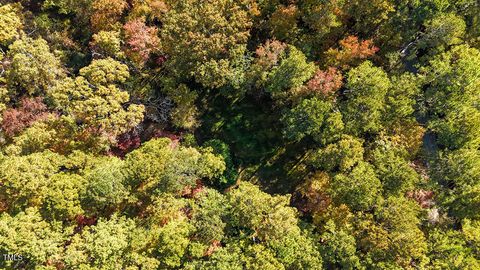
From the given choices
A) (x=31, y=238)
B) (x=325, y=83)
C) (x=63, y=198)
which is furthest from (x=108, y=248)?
(x=325, y=83)

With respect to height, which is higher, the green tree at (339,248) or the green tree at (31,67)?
the green tree at (339,248)

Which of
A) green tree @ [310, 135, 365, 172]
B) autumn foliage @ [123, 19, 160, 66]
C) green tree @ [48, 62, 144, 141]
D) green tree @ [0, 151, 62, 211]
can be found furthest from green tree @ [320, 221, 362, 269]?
green tree @ [0, 151, 62, 211]

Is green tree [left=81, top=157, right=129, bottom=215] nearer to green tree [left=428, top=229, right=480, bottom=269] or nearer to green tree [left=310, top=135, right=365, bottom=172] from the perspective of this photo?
green tree [left=310, top=135, right=365, bottom=172]

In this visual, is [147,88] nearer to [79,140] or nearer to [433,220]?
[79,140]

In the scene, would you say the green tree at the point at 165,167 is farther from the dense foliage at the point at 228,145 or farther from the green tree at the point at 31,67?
the green tree at the point at 31,67

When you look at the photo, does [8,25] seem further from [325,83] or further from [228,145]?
[325,83]

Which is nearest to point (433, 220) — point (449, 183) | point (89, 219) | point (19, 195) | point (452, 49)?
point (449, 183)

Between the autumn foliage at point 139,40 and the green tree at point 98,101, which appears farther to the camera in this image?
the autumn foliage at point 139,40

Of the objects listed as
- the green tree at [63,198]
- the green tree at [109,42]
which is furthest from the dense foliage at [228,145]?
the green tree at [109,42]

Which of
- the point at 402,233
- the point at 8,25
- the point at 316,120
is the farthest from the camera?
the point at 8,25
